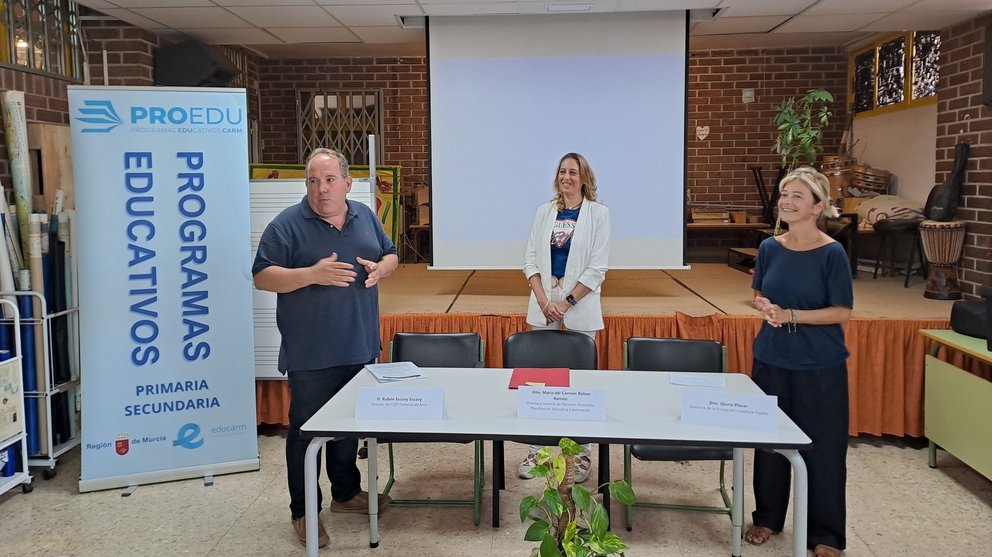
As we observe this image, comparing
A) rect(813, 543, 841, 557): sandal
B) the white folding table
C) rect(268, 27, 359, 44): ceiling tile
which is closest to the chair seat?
the white folding table

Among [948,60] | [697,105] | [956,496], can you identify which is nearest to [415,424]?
[956,496]

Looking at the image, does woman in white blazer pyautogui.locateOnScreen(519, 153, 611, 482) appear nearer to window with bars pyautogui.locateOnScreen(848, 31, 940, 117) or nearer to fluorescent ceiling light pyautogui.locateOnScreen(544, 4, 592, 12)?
fluorescent ceiling light pyautogui.locateOnScreen(544, 4, 592, 12)

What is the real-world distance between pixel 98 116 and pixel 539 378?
2.30 m

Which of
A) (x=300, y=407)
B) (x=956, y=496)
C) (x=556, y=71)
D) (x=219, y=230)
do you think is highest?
(x=556, y=71)

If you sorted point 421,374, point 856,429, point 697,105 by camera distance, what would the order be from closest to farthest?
point 421,374
point 856,429
point 697,105

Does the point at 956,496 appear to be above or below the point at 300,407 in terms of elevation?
below

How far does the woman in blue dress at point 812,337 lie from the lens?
2.53 m

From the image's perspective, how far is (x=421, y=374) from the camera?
2.72 meters

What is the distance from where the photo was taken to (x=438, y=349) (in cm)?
337

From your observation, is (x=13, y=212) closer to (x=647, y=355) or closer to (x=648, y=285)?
(x=647, y=355)

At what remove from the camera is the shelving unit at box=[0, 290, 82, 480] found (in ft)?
11.2

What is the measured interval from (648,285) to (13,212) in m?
3.96

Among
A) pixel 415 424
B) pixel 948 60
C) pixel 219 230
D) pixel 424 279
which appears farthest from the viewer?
pixel 424 279

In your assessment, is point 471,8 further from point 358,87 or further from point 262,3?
point 358,87
